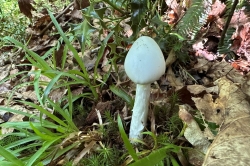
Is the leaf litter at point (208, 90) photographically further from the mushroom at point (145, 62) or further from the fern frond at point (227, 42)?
the mushroom at point (145, 62)

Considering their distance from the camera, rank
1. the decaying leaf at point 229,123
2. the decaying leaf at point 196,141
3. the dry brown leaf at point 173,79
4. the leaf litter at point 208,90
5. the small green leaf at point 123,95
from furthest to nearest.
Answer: the dry brown leaf at point 173,79 < the small green leaf at point 123,95 < the decaying leaf at point 196,141 < the leaf litter at point 208,90 < the decaying leaf at point 229,123

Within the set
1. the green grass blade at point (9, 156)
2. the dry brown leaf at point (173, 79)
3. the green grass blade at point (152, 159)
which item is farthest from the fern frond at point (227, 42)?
the green grass blade at point (9, 156)

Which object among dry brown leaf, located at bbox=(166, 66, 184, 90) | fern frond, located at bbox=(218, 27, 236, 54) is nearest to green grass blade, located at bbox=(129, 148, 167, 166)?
dry brown leaf, located at bbox=(166, 66, 184, 90)

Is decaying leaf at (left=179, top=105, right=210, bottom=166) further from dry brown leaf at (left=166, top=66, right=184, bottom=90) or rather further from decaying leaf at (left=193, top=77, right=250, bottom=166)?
dry brown leaf at (left=166, top=66, right=184, bottom=90)

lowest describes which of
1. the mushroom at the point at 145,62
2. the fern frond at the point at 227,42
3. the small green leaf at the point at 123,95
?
the small green leaf at the point at 123,95

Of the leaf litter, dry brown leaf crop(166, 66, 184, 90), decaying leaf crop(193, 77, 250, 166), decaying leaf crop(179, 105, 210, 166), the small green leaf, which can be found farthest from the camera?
dry brown leaf crop(166, 66, 184, 90)
